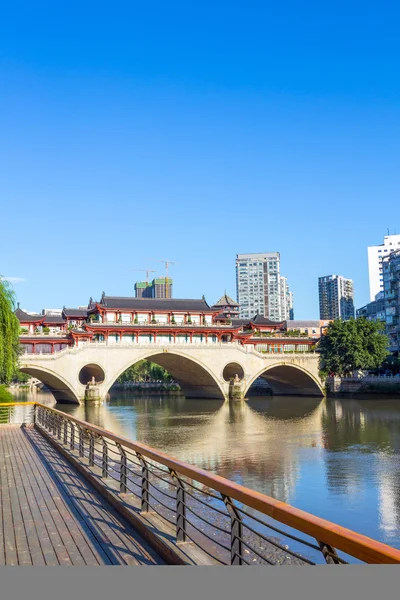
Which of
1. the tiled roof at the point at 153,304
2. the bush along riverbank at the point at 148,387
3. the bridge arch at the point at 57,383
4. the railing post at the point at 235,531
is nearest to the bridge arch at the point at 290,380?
the tiled roof at the point at 153,304

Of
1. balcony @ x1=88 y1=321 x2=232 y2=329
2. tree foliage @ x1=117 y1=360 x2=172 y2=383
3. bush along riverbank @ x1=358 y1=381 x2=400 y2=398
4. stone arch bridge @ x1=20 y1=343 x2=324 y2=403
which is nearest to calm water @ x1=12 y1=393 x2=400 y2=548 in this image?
stone arch bridge @ x1=20 y1=343 x2=324 y2=403

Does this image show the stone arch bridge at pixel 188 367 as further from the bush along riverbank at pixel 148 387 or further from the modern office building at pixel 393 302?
the modern office building at pixel 393 302

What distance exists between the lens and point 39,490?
8758mm

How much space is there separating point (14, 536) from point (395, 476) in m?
14.2

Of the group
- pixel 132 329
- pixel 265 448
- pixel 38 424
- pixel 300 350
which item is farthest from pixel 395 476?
pixel 300 350

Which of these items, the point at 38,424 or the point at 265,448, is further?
the point at 265,448

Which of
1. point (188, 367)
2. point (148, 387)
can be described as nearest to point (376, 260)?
point (148, 387)

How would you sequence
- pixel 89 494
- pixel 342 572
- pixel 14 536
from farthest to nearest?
pixel 89 494
pixel 14 536
pixel 342 572

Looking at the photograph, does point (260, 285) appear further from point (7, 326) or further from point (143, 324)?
point (7, 326)

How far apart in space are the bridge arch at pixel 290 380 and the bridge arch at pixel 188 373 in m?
3.62

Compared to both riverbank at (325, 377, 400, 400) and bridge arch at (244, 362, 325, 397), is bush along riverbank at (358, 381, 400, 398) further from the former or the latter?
bridge arch at (244, 362, 325, 397)

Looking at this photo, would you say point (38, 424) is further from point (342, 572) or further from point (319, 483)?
point (342, 572)

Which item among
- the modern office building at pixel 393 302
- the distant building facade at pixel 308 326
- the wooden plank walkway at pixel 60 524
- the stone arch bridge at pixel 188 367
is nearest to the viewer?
the wooden plank walkway at pixel 60 524

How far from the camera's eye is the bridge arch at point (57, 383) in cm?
4747
